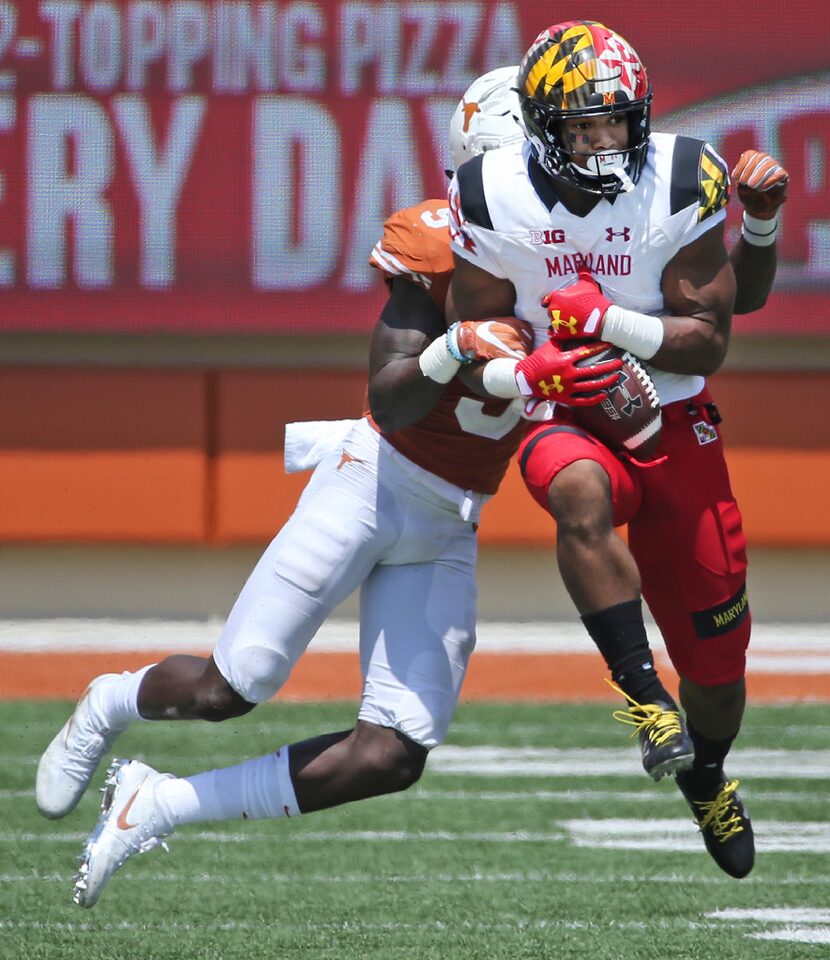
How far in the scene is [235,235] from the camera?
7.09 metres

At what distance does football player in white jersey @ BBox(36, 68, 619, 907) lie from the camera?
3385mm

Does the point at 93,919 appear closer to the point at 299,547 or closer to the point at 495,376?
the point at 299,547

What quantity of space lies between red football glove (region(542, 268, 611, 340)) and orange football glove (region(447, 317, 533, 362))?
0.24 feet

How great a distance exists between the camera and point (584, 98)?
10.3ft

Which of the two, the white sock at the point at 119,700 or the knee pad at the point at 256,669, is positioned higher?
the knee pad at the point at 256,669

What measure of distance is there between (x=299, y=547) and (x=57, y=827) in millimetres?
1768

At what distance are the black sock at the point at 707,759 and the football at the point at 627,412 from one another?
27.4 inches

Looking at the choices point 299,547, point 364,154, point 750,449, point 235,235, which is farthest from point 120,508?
point 299,547

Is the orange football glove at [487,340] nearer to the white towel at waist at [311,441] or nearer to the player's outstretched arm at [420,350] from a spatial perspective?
the player's outstretched arm at [420,350]

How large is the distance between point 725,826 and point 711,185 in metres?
1.26

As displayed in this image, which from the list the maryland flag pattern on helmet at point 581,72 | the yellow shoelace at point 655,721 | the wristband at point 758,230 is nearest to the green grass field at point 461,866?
the yellow shoelace at point 655,721

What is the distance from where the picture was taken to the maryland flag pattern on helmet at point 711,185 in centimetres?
319

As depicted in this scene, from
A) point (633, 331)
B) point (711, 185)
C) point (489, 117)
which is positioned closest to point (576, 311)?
point (633, 331)

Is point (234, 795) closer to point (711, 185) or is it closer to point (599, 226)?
point (599, 226)
